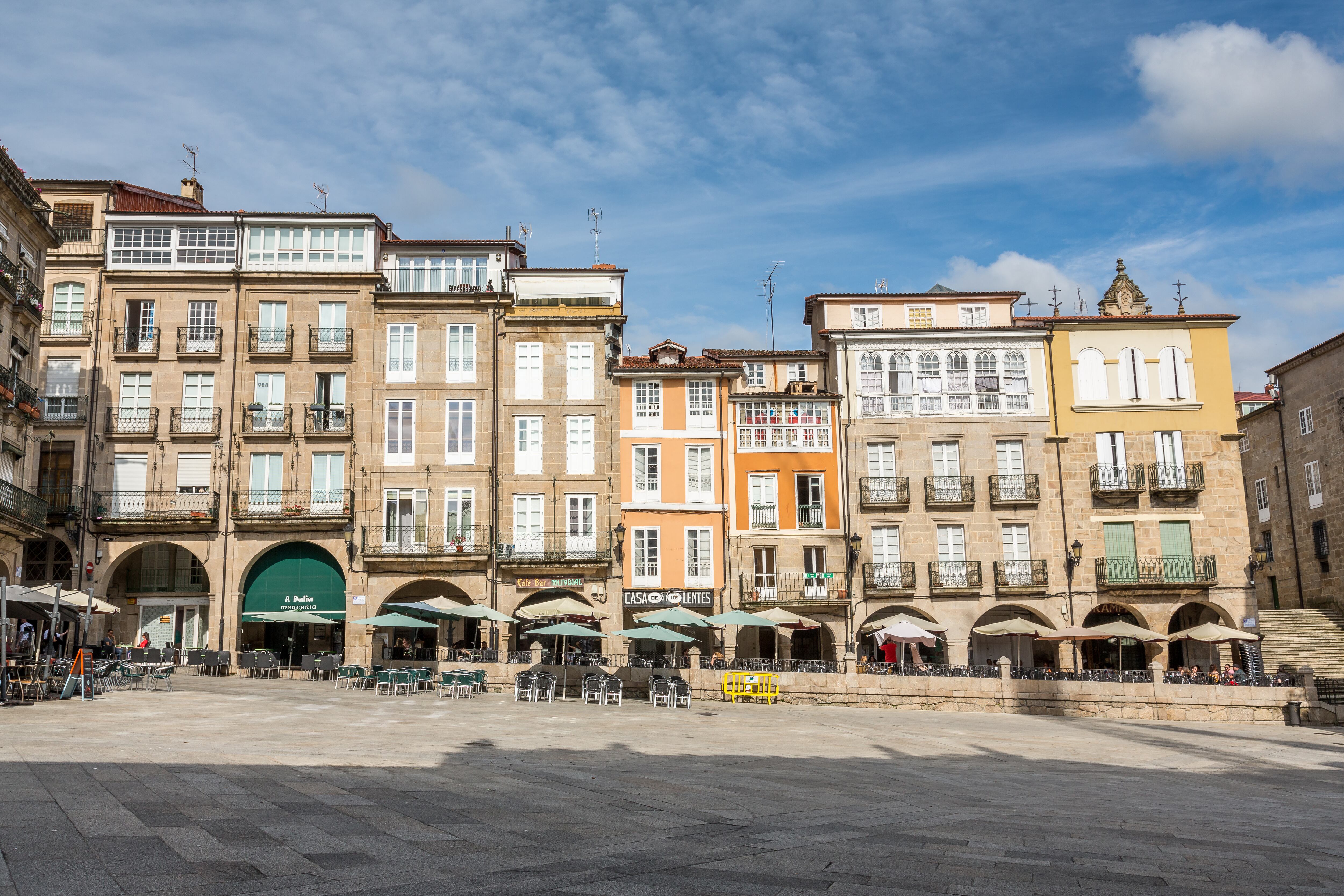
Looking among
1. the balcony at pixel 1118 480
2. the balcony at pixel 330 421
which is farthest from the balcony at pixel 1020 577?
the balcony at pixel 330 421

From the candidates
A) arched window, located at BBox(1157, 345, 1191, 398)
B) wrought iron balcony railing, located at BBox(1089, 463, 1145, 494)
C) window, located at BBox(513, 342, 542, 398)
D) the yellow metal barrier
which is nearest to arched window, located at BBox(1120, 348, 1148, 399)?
arched window, located at BBox(1157, 345, 1191, 398)

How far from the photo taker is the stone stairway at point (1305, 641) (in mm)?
39469

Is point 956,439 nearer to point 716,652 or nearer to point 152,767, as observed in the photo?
point 716,652

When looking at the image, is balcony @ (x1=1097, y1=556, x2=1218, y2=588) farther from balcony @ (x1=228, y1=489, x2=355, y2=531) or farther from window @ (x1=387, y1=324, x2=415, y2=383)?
balcony @ (x1=228, y1=489, x2=355, y2=531)

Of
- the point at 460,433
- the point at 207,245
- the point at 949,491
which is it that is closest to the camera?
the point at 460,433

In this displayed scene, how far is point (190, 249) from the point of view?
41188mm

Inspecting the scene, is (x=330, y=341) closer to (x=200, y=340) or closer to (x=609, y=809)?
(x=200, y=340)

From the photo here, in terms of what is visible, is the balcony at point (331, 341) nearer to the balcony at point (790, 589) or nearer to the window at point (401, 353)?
the window at point (401, 353)

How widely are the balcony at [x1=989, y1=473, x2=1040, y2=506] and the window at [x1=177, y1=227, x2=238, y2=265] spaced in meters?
30.6

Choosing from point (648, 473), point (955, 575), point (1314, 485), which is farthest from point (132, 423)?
point (1314, 485)

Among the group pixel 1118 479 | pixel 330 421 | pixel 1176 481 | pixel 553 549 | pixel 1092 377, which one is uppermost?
pixel 1092 377

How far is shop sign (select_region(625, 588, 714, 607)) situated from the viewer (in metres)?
40.0

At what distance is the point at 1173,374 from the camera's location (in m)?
42.8

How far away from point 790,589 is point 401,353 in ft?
57.6
